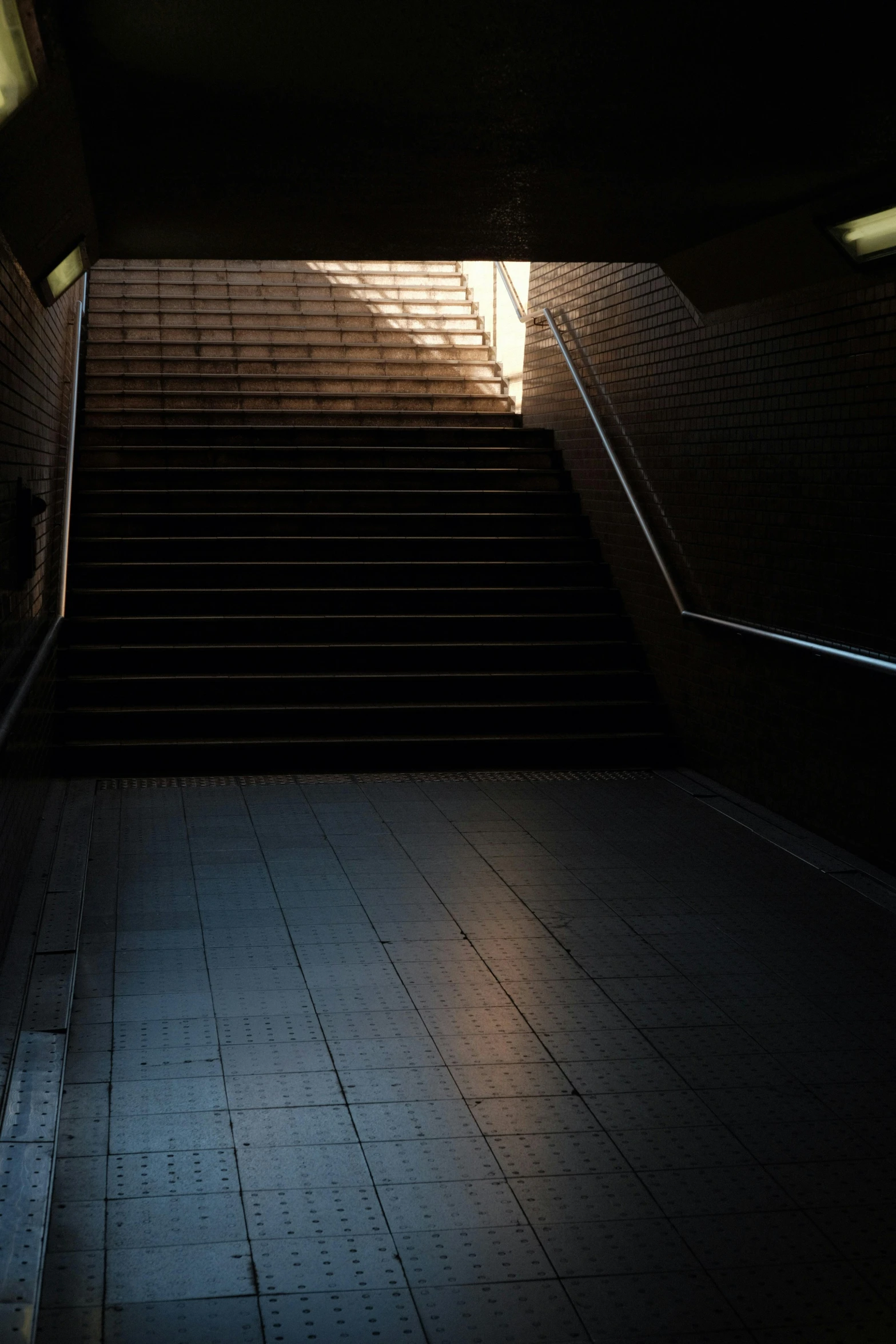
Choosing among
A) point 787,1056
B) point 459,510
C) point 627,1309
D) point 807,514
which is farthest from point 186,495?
point 627,1309

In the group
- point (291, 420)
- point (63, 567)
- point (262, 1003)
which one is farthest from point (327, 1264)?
point (291, 420)

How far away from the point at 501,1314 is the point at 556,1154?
696 millimetres

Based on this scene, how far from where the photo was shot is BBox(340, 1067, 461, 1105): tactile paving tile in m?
3.67

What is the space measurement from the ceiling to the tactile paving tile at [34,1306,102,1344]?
290cm

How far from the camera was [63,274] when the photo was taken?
6.27 metres

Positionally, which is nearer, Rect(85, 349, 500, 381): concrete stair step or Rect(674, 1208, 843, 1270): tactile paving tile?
Rect(674, 1208, 843, 1270): tactile paving tile

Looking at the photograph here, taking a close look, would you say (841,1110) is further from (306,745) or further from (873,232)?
(306,745)

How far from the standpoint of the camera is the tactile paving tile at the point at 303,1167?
3.19 metres

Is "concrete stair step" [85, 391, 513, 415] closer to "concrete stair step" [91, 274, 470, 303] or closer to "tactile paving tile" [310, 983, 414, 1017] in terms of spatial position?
"concrete stair step" [91, 274, 470, 303]

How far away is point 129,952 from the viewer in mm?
4789

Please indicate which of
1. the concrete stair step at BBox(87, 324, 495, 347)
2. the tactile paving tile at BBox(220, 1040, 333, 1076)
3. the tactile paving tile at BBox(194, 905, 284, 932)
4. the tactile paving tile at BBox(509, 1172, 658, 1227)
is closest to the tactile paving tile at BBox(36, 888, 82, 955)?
the tactile paving tile at BBox(194, 905, 284, 932)

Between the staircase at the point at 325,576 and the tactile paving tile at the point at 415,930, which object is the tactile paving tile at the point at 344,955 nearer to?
the tactile paving tile at the point at 415,930

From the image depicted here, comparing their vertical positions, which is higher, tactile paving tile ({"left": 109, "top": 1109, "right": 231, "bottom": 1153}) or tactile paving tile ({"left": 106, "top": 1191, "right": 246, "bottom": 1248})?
tactile paving tile ({"left": 106, "top": 1191, "right": 246, "bottom": 1248})

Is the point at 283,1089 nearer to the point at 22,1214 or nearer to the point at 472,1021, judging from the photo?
the point at 472,1021
